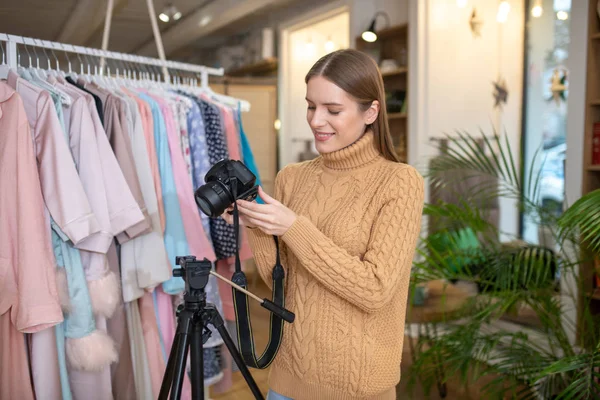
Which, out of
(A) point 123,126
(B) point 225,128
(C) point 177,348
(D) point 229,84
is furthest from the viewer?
(D) point 229,84

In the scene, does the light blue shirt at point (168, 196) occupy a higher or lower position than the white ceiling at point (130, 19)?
lower

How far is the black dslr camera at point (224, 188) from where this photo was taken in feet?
3.59

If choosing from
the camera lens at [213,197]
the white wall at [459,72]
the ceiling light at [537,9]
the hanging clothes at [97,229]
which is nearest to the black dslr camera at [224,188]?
the camera lens at [213,197]

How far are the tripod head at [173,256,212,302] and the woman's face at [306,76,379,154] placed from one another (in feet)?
1.15

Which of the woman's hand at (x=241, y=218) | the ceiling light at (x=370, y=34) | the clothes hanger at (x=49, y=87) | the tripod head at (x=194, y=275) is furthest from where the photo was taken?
the ceiling light at (x=370, y=34)

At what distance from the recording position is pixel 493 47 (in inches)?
161

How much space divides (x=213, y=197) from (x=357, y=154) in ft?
1.05

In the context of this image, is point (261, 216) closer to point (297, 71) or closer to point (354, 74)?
point (354, 74)

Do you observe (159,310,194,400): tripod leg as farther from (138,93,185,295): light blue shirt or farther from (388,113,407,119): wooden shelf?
(388,113,407,119): wooden shelf

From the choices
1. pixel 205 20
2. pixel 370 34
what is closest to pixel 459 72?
pixel 370 34

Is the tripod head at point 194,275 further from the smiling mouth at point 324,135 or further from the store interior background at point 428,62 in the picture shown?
the store interior background at point 428,62

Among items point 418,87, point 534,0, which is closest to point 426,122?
point 418,87

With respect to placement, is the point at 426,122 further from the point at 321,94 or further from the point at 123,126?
the point at 321,94

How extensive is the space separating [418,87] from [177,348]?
9.92 feet
